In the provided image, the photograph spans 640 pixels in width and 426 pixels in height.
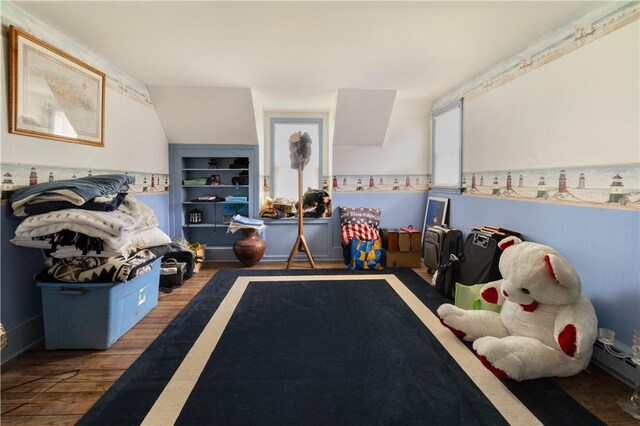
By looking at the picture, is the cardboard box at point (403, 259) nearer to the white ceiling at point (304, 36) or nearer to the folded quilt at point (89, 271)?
the white ceiling at point (304, 36)

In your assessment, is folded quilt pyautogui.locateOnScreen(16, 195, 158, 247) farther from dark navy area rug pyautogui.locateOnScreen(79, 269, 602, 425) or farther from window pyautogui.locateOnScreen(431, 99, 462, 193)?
window pyautogui.locateOnScreen(431, 99, 462, 193)

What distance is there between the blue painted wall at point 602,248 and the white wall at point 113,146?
13.7ft

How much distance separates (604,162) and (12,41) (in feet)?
14.0

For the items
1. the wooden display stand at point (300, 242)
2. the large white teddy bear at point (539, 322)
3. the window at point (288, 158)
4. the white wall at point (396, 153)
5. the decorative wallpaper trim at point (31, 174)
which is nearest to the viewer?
the large white teddy bear at point (539, 322)

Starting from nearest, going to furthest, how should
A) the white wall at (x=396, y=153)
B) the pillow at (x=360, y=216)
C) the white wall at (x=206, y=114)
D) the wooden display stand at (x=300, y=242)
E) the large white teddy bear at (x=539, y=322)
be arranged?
the large white teddy bear at (x=539, y=322) → the white wall at (x=206, y=114) → the wooden display stand at (x=300, y=242) → the pillow at (x=360, y=216) → the white wall at (x=396, y=153)

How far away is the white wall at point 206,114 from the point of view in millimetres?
4355

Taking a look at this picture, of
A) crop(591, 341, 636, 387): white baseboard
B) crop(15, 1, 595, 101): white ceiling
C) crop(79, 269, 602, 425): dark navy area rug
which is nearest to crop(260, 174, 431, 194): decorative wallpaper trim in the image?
crop(15, 1, 595, 101): white ceiling

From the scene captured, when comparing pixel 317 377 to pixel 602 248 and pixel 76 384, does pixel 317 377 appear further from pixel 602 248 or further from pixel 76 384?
pixel 602 248

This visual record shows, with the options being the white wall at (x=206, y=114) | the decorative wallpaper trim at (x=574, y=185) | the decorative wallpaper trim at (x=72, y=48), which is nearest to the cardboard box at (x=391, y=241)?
the decorative wallpaper trim at (x=574, y=185)

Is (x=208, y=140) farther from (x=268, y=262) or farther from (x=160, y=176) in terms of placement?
(x=268, y=262)

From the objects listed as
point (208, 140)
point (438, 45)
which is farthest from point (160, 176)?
point (438, 45)

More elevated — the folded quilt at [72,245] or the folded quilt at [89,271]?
the folded quilt at [72,245]

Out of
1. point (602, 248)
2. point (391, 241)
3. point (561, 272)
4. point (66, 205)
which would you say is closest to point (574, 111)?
point (602, 248)

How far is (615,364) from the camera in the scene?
209cm
